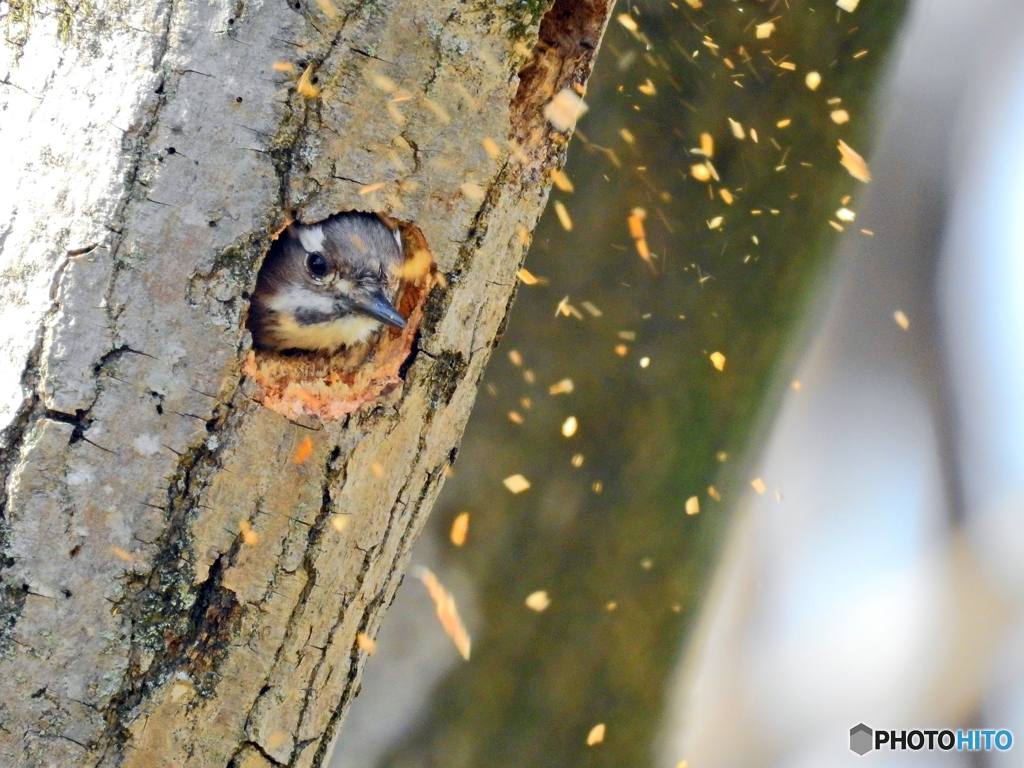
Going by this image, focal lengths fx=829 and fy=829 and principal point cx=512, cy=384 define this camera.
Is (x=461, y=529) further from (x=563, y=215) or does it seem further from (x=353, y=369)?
(x=563, y=215)

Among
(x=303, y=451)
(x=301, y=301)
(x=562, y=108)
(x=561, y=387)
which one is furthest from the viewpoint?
(x=301, y=301)

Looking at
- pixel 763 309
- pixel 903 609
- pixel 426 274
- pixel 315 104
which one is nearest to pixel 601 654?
pixel 763 309

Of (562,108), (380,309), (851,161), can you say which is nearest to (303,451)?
(380,309)

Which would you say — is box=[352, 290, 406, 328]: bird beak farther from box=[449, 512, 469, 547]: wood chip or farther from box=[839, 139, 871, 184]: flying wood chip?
box=[839, 139, 871, 184]: flying wood chip

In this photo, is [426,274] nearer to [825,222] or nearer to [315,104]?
[315,104]

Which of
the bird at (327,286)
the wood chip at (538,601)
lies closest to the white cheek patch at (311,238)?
the bird at (327,286)
